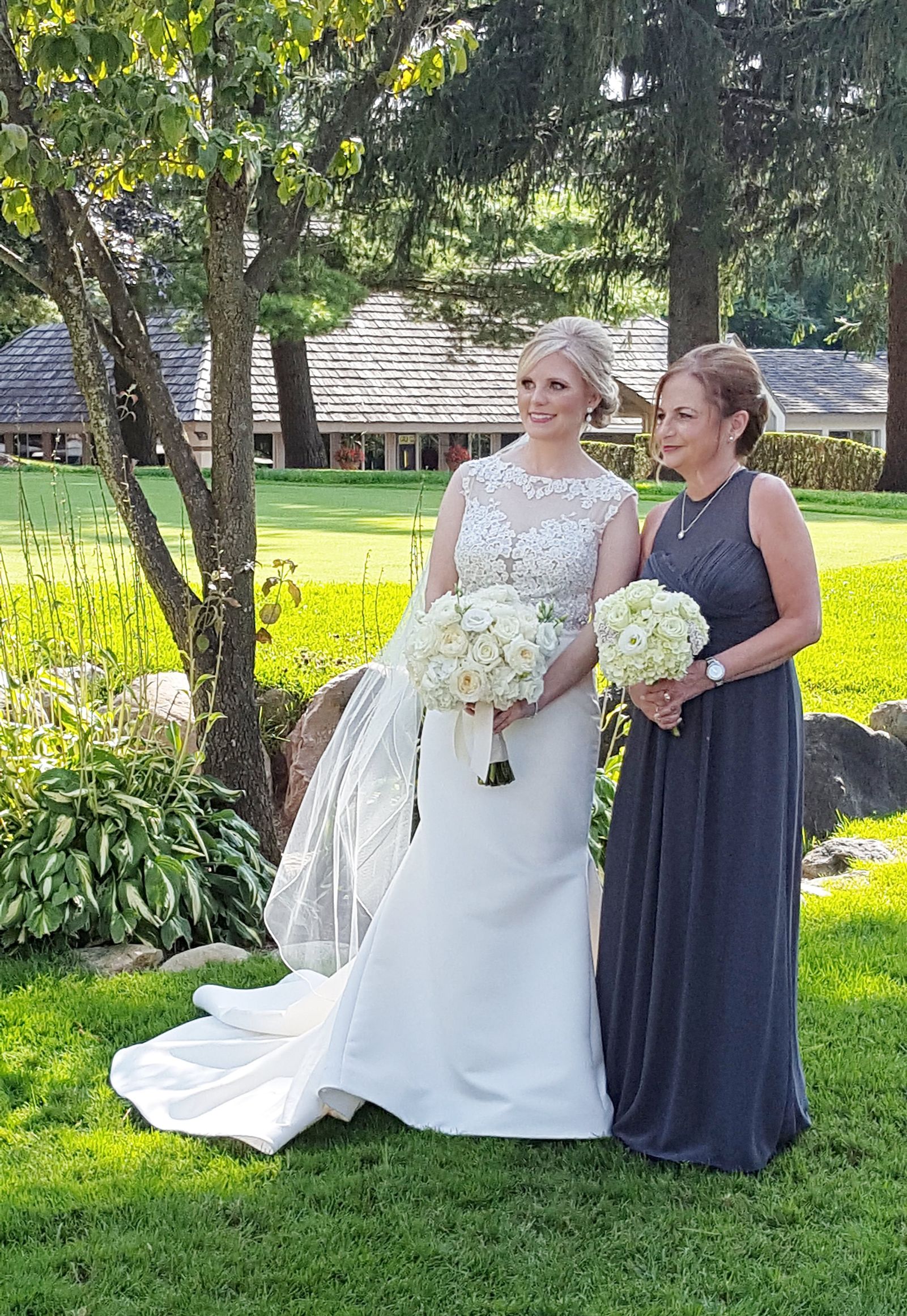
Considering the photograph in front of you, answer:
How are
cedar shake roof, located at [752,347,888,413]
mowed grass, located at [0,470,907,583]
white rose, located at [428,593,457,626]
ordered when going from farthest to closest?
cedar shake roof, located at [752,347,888,413]
mowed grass, located at [0,470,907,583]
white rose, located at [428,593,457,626]

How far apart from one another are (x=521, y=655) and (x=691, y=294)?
18.6 meters

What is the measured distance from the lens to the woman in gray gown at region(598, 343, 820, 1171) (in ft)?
11.8

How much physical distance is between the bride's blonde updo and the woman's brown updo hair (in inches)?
11.5

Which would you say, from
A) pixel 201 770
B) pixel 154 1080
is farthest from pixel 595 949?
pixel 201 770

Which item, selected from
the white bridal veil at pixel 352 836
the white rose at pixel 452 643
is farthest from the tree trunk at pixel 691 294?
→ the white rose at pixel 452 643

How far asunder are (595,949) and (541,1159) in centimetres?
69

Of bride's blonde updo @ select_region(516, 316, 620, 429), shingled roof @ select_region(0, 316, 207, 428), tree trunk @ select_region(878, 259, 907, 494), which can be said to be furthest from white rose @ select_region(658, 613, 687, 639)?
shingled roof @ select_region(0, 316, 207, 428)

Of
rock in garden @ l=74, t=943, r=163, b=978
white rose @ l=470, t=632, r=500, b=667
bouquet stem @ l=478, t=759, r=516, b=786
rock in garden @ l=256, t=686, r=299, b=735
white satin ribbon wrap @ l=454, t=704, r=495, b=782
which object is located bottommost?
rock in garden @ l=74, t=943, r=163, b=978

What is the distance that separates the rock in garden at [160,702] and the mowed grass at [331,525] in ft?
→ 7.94

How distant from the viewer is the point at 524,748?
3967 millimetres

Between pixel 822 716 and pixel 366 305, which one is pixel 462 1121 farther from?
pixel 366 305

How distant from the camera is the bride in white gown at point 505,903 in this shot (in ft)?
12.7

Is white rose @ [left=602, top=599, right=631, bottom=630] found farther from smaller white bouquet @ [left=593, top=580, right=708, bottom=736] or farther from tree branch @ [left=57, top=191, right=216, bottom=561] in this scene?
tree branch @ [left=57, top=191, right=216, bottom=561]

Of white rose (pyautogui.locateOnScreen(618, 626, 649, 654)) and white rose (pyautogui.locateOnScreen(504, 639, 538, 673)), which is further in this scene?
white rose (pyautogui.locateOnScreen(504, 639, 538, 673))
